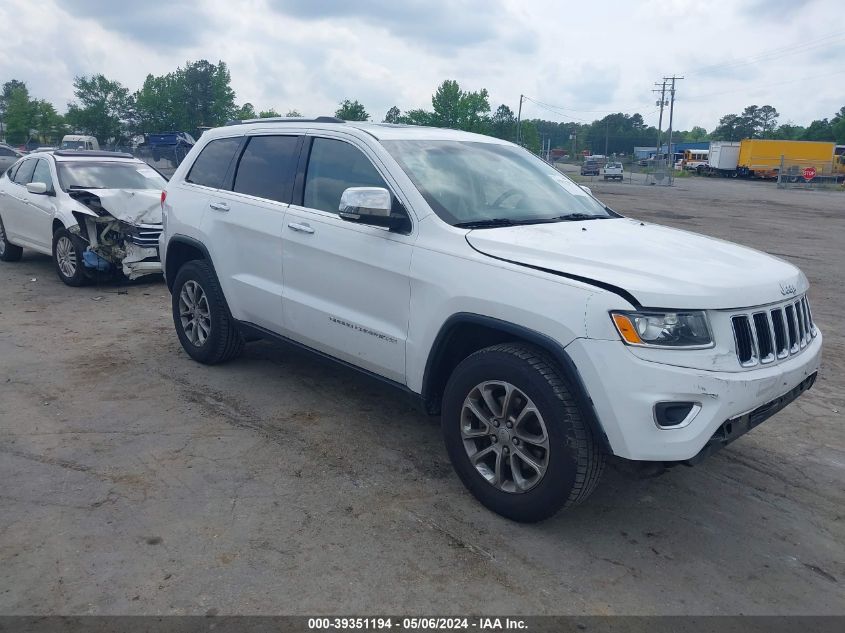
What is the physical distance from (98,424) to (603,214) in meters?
3.66

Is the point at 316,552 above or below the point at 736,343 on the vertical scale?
below

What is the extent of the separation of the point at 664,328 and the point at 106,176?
915 cm

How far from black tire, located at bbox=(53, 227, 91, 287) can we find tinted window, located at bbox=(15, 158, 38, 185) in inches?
60.4

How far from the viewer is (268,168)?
5.35m

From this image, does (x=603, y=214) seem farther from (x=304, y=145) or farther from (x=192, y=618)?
(x=192, y=618)

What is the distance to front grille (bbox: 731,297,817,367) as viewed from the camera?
3.36m

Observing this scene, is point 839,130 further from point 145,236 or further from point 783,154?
point 145,236

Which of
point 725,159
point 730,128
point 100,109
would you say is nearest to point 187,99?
point 100,109

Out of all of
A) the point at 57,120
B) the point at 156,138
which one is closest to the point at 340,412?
the point at 156,138

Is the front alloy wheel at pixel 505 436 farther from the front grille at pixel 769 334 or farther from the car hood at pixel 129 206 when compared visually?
the car hood at pixel 129 206

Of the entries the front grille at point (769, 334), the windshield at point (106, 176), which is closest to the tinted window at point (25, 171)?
the windshield at point (106, 176)

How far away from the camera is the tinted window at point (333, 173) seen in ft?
14.9

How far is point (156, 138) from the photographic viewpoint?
42344mm

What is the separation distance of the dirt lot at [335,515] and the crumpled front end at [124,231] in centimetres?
331
